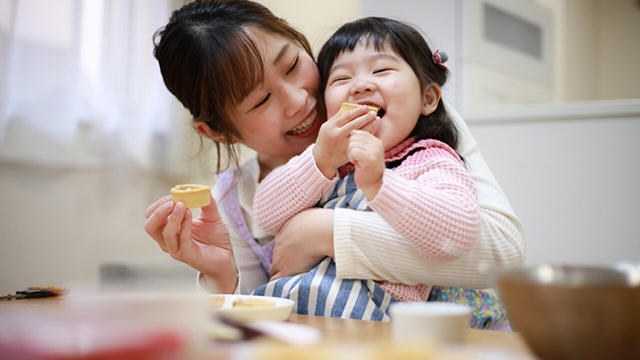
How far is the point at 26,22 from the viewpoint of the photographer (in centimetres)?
182

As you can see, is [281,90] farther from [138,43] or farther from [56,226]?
[138,43]

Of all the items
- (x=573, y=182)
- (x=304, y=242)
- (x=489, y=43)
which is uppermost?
(x=489, y=43)

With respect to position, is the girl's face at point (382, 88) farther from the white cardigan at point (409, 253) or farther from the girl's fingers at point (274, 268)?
the girl's fingers at point (274, 268)

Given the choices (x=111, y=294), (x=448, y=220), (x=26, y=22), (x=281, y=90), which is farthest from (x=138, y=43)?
(x=111, y=294)

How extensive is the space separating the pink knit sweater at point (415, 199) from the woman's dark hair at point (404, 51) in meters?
0.09

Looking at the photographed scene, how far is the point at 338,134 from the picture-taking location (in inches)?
37.2

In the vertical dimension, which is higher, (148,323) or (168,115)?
(168,115)

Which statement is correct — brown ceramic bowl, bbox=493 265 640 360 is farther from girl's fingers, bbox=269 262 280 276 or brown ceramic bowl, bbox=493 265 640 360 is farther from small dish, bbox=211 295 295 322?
girl's fingers, bbox=269 262 280 276

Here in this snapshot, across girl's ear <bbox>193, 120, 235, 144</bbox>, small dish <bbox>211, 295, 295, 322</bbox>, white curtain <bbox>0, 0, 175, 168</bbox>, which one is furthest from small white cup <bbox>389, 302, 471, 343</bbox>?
white curtain <bbox>0, 0, 175, 168</bbox>

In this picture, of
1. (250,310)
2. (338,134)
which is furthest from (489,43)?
(250,310)

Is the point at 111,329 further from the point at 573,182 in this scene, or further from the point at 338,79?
the point at 573,182

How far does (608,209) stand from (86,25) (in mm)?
1942

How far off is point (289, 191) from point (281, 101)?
9.1 inches

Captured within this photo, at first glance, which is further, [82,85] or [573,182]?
[82,85]
